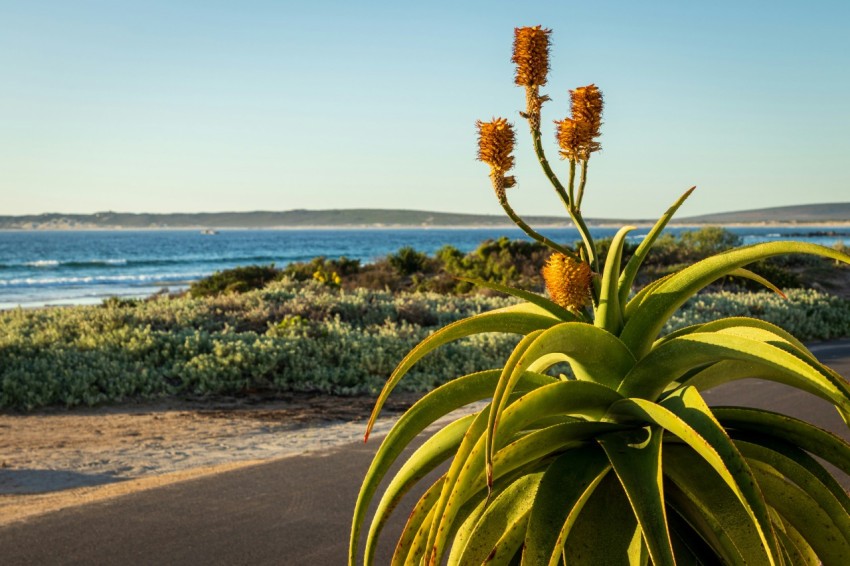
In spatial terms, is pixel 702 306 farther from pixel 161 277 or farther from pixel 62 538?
pixel 161 277

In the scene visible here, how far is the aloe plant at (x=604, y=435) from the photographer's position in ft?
5.66

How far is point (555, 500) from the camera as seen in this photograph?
182cm

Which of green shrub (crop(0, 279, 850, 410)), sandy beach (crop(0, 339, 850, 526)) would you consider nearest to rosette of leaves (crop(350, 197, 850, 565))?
sandy beach (crop(0, 339, 850, 526))

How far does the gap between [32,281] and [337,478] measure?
48246 mm

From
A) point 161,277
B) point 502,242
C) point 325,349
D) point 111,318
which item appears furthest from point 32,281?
point 325,349

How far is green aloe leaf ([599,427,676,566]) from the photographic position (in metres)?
1.62

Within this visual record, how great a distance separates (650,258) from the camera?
2334cm

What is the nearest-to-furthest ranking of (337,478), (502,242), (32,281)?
(337,478), (502,242), (32,281)

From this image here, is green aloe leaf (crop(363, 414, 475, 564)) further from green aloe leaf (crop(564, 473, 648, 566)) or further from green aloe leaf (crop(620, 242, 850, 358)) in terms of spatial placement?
green aloe leaf (crop(620, 242, 850, 358))

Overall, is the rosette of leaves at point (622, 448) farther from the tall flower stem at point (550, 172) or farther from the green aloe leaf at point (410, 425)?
the tall flower stem at point (550, 172)

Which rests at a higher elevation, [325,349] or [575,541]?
[575,541]

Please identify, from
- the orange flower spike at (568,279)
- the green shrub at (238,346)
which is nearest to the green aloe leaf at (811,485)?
the orange flower spike at (568,279)

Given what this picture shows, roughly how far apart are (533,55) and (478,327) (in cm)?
65

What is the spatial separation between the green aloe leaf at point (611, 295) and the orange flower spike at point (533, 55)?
44cm
